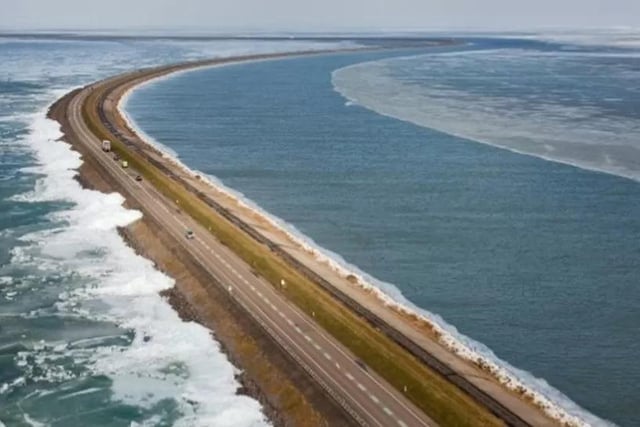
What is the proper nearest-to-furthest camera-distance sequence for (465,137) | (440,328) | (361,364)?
(361,364) → (440,328) → (465,137)

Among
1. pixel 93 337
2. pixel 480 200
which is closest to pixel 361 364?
pixel 93 337

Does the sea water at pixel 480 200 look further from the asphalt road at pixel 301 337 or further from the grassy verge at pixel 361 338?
the asphalt road at pixel 301 337

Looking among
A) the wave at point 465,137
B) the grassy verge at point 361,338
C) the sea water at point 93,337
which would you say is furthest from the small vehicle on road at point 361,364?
the wave at point 465,137

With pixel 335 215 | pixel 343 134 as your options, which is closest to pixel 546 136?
pixel 343 134

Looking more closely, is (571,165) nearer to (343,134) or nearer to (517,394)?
(343,134)

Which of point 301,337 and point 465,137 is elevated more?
point 465,137

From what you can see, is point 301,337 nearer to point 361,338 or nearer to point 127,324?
point 361,338
